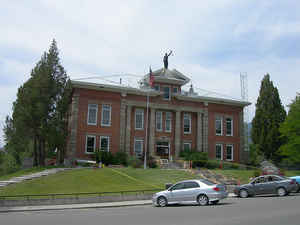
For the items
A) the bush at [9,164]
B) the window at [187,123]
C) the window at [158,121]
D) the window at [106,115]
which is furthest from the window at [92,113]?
the bush at [9,164]

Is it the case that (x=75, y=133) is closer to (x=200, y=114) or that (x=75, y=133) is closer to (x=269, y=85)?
(x=200, y=114)

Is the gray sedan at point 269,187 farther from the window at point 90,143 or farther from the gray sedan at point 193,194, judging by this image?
the window at point 90,143

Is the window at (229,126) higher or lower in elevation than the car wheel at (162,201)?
higher

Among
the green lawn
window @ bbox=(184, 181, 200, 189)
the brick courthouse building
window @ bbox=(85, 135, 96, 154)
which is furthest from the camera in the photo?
the brick courthouse building

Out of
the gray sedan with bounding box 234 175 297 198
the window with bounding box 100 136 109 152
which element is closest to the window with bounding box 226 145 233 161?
the window with bounding box 100 136 109 152

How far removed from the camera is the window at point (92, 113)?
135 ft

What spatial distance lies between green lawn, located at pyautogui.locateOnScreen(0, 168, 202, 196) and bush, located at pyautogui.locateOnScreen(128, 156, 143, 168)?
4876mm

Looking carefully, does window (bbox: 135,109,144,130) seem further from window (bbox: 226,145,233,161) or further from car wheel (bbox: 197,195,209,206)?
car wheel (bbox: 197,195,209,206)

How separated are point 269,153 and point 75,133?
1003 inches

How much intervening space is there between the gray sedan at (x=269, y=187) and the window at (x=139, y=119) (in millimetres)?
22697

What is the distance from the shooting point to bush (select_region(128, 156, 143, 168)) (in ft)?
123

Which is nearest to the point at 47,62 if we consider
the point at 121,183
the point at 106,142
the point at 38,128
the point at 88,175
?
the point at 38,128

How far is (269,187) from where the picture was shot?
20.9 metres

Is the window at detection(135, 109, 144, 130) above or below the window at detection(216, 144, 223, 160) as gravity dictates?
above
